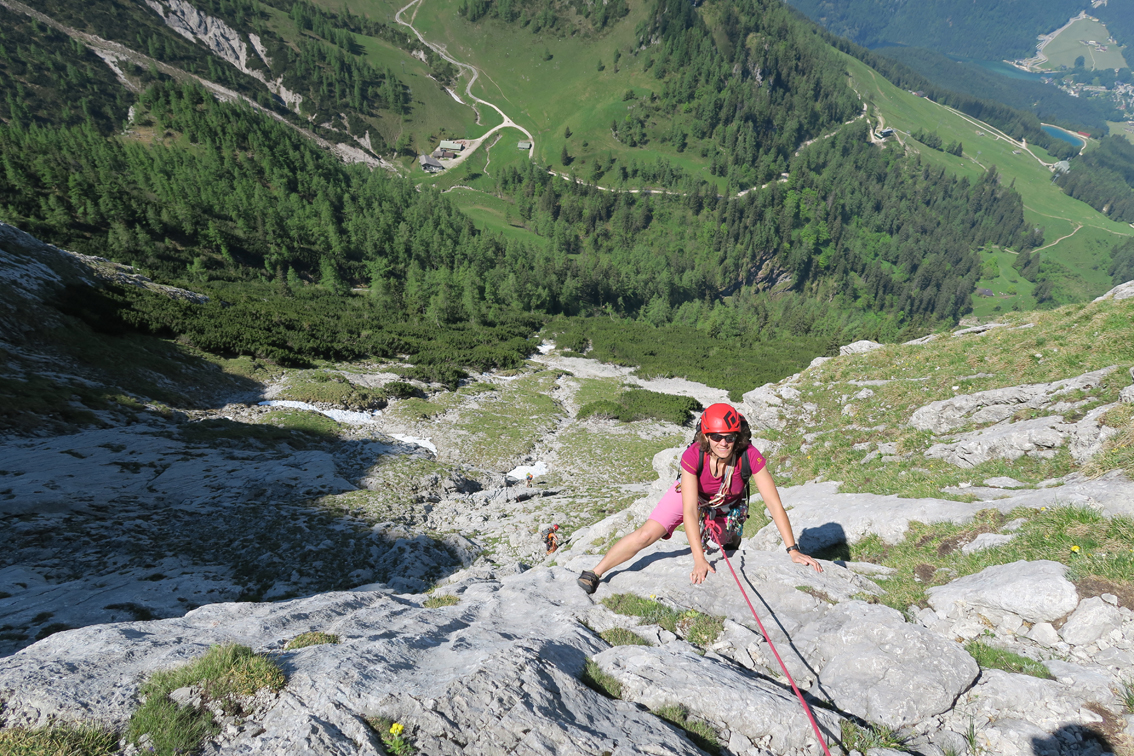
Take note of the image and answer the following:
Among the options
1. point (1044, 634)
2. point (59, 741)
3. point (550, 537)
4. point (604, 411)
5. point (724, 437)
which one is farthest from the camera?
point (604, 411)

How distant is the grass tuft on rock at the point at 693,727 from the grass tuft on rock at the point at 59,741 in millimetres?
5227

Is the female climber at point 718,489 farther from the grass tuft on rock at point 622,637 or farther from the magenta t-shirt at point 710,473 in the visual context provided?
the grass tuft on rock at point 622,637

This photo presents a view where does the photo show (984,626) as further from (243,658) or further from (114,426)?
(114,426)

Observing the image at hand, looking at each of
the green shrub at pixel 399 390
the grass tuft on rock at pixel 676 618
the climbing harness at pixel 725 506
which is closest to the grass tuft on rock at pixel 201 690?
the grass tuft on rock at pixel 676 618

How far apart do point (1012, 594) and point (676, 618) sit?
181 inches

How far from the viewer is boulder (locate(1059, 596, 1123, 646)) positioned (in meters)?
5.35

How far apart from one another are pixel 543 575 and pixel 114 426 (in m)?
22.5

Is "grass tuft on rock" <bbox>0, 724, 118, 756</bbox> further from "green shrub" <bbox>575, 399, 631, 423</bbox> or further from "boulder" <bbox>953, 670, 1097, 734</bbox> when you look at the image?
"green shrub" <bbox>575, 399, 631, 423</bbox>

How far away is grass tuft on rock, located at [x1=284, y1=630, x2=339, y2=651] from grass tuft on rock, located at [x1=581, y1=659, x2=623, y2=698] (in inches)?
137

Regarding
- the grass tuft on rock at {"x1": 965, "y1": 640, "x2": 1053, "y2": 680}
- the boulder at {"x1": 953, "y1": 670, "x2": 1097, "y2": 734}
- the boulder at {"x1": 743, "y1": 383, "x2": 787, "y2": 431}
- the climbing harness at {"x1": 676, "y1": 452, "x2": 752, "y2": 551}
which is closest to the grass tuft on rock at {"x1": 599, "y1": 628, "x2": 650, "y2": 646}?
the climbing harness at {"x1": 676, "y1": 452, "x2": 752, "y2": 551}

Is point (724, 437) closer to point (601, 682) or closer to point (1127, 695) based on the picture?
point (601, 682)

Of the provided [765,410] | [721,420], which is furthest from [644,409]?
[721,420]

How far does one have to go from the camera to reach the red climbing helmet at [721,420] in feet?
21.7

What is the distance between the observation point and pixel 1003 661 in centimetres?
561
